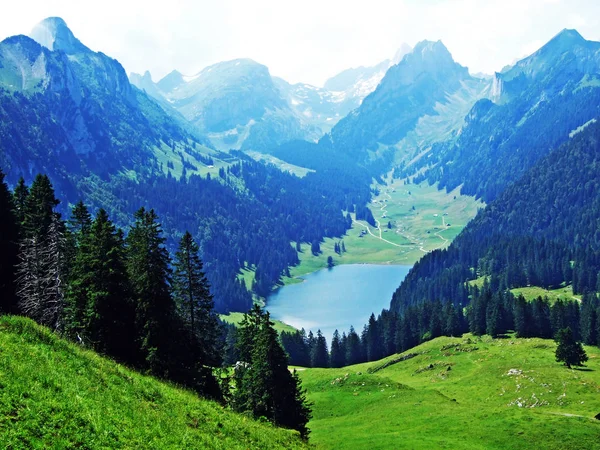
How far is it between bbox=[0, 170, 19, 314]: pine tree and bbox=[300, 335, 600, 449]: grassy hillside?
33.4 m

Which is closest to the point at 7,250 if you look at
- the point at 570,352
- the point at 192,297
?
the point at 192,297

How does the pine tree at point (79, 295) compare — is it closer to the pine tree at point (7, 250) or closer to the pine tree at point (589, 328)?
the pine tree at point (7, 250)

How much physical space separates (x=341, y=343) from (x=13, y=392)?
13579cm

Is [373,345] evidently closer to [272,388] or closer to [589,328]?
[589,328]

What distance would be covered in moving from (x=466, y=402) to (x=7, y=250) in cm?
5956

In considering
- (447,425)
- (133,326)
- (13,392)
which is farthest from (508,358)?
(13,392)

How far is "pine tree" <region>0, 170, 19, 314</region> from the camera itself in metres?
50.6

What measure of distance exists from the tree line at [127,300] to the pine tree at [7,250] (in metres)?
0.10

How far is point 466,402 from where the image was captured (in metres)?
71.2

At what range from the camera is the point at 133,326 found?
151 ft

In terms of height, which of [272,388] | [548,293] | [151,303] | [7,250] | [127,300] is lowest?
[272,388]

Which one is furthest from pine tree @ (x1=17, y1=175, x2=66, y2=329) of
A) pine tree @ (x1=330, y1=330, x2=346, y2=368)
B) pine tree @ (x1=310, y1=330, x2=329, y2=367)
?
pine tree @ (x1=330, y1=330, x2=346, y2=368)

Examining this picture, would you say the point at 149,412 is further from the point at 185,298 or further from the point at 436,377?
the point at 436,377

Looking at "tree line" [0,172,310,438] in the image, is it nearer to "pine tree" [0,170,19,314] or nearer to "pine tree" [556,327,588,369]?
"pine tree" [0,170,19,314]
